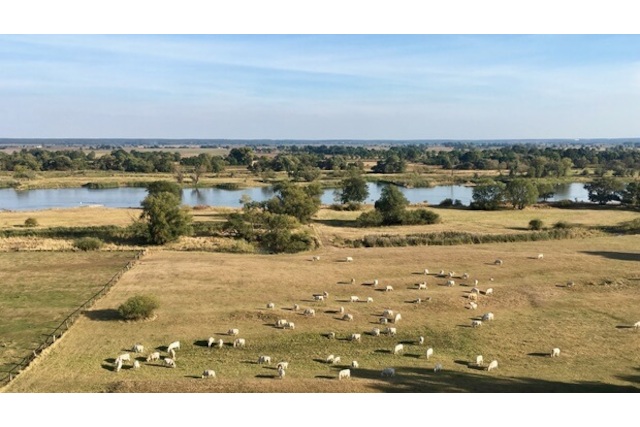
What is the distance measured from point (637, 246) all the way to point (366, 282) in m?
26.1

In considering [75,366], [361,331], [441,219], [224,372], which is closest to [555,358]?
[361,331]

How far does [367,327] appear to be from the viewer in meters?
26.1

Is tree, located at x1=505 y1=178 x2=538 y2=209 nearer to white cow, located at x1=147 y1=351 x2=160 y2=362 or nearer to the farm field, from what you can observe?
the farm field

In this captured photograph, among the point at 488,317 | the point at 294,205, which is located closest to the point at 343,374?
the point at 488,317

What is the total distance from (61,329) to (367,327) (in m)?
15.1

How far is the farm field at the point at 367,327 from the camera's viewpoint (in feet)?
65.3

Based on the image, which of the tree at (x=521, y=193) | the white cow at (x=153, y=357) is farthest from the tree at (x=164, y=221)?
the tree at (x=521, y=193)

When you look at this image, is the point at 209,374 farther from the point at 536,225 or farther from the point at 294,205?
the point at 536,225

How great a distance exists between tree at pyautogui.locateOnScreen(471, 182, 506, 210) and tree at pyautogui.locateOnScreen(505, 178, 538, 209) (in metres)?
1.23

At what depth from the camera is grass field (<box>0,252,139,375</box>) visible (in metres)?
24.5

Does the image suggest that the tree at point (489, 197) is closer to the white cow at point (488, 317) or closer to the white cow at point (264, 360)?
the white cow at point (488, 317)

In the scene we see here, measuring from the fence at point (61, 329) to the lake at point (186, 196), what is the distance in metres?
45.0

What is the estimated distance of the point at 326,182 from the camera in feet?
361

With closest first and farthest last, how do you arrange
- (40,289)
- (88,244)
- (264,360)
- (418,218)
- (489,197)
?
(264,360)
(40,289)
(88,244)
(418,218)
(489,197)
